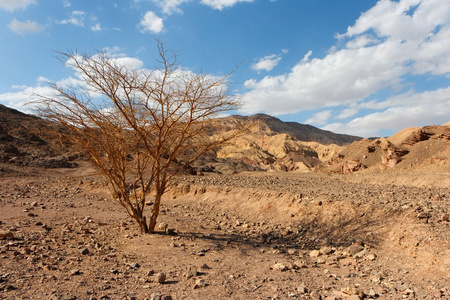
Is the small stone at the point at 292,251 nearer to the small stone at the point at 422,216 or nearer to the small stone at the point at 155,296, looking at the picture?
the small stone at the point at 422,216

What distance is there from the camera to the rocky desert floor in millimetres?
4039

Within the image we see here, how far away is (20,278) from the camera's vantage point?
3.95 metres

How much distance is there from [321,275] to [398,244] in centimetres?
182

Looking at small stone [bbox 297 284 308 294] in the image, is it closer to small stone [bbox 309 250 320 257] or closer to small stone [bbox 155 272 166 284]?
small stone [bbox 309 250 320 257]

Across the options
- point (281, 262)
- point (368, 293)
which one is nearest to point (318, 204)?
point (281, 262)

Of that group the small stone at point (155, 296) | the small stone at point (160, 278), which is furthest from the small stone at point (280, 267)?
the small stone at point (155, 296)

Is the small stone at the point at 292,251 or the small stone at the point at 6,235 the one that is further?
the small stone at the point at 292,251

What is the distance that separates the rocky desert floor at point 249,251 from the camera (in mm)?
4039

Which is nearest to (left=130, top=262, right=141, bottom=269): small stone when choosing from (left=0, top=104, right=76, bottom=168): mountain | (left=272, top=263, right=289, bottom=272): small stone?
(left=272, top=263, right=289, bottom=272): small stone

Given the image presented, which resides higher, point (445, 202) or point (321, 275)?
point (445, 202)

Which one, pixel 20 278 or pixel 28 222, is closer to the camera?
pixel 20 278

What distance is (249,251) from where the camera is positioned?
597 cm

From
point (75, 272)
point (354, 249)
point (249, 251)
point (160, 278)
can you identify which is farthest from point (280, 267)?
point (75, 272)

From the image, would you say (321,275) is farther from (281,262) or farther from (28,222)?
(28,222)
